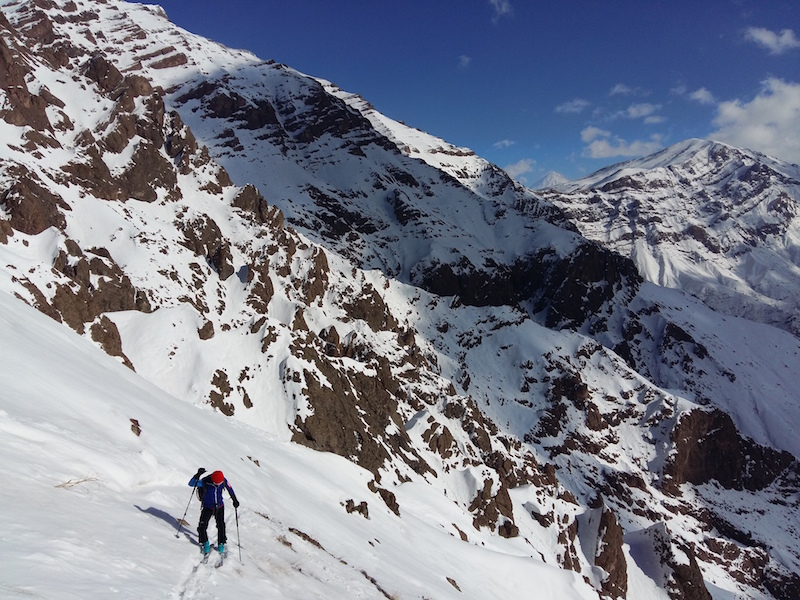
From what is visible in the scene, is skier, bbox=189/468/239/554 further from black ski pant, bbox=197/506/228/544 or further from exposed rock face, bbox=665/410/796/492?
exposed rock face, bbox=665/410/796/492

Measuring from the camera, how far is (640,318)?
172 meters

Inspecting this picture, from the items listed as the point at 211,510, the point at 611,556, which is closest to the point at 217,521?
the point at 211,510

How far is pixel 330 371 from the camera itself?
73688 mm

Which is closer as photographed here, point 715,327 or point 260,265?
point 260,265

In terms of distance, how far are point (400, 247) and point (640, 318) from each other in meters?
84.2

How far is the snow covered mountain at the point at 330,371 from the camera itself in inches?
655

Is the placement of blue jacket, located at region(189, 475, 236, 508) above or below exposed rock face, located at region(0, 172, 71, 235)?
below

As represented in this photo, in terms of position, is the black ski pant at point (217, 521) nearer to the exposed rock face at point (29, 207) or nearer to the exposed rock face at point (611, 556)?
the exposed rock face at point (29, 207)

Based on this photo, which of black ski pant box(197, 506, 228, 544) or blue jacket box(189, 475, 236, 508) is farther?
blue jacket box(189, 475, 236, 508)

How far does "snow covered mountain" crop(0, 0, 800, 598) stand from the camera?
1662cm

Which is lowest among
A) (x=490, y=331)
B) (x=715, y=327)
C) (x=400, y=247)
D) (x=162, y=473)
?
(x=162, y=473)

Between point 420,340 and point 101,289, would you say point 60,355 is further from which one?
point 420,340

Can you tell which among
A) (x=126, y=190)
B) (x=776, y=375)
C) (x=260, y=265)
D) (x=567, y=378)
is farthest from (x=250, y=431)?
(x=776, y=375)

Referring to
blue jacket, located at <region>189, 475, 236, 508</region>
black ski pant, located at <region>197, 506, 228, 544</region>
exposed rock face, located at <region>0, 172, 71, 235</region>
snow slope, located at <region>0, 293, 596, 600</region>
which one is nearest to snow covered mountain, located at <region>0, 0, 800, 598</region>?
snow slope, located at <region>0, 293, 596, 600</region>
